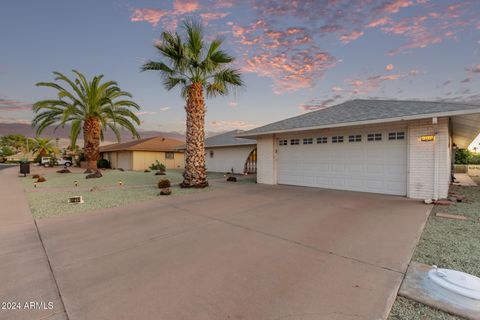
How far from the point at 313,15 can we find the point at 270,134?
6.00 metres

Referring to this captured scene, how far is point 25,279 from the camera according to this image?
10.3ft

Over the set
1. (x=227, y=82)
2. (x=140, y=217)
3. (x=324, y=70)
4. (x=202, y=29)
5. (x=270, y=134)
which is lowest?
(x=140, y=217)

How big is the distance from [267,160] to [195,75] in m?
6.20

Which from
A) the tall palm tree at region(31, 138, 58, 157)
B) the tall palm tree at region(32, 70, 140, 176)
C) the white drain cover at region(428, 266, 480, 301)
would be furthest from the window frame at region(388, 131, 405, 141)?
the tall palm tree at region(31, 138, 58, 157)

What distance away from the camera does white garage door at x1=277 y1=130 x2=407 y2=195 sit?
9234 mm

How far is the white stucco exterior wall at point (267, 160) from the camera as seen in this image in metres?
13.4

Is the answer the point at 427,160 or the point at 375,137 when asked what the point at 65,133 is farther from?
the point at 427,160

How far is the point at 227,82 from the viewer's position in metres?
12.0

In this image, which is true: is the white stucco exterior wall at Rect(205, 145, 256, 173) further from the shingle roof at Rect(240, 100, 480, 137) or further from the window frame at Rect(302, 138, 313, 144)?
the window frame at Rect(302, 138, 313, 144)

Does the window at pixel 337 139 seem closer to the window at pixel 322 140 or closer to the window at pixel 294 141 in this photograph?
the window at pixel 322 140

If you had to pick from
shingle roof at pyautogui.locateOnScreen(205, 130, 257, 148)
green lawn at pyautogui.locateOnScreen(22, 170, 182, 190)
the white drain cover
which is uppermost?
shingle roof at pyautogui.locateOnScreen(205, 130, 257, 148)

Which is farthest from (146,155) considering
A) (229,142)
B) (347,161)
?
(347,161)

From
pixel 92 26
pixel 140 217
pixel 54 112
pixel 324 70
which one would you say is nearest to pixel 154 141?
pixel 54 112

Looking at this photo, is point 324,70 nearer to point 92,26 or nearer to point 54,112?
point 92,26
